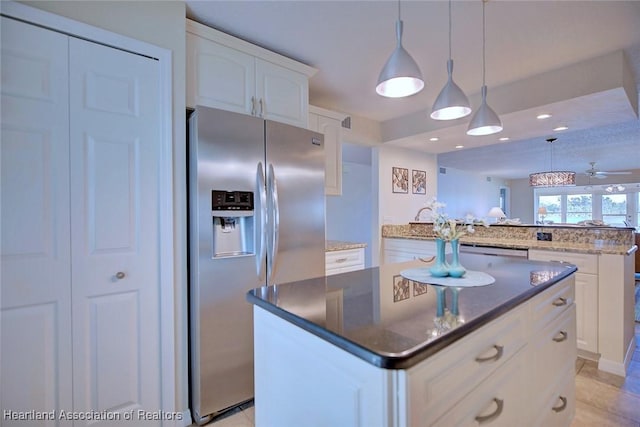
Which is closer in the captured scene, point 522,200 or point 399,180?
point 399,180

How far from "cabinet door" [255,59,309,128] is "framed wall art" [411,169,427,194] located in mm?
2609

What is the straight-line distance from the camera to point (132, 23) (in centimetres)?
158

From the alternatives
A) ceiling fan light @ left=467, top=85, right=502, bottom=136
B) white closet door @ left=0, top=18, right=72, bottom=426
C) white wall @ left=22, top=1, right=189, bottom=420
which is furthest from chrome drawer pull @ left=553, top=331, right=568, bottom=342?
white closet door @ left=0, top=18, right=72, bottom=426

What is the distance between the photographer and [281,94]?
220 centimetres

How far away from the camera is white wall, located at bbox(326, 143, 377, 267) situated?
562 centimetres

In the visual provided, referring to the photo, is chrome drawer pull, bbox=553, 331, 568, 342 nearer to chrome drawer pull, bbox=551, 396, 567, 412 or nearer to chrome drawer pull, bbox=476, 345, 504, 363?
chrome drawer pull, bbox=551, 396, 567, 412

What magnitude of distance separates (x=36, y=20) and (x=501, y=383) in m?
2.35

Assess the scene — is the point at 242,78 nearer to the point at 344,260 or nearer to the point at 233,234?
the point at 233,234

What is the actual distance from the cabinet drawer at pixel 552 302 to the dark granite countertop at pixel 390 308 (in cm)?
6

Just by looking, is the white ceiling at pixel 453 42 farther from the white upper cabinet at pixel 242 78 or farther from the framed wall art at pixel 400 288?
the framed wall art at pixel 400 288

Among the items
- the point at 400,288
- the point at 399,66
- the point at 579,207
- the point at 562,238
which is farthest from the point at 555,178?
the point at 400,288

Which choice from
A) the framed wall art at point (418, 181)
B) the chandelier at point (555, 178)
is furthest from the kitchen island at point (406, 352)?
the chandelier at point (555, 178)

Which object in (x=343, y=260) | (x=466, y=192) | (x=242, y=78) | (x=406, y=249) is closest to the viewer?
(x=242, y=78)

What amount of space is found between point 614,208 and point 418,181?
8804 millimetres
